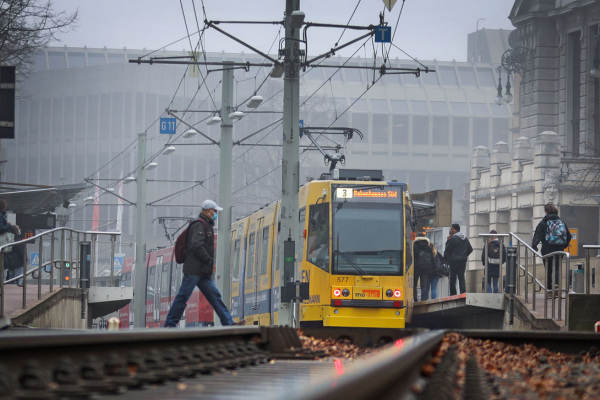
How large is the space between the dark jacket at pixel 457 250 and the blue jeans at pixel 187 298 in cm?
975

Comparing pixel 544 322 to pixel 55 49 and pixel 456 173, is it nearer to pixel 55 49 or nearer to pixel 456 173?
pixel 456 173

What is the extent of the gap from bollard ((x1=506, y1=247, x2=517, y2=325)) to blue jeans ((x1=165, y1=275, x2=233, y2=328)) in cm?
692

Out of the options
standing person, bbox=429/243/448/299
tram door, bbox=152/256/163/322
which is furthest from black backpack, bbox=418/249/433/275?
tram door, bbox=152/256/163/322

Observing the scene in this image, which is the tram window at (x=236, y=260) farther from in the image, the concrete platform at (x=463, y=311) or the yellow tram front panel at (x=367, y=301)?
the yellow tram front panel at (x=367, y=301)

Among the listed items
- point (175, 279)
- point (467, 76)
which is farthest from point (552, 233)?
point (467, 76)

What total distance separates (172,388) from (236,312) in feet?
84.5

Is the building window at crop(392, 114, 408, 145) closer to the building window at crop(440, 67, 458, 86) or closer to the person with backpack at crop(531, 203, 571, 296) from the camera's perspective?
the building window at crop(440, 67, 458, 86)

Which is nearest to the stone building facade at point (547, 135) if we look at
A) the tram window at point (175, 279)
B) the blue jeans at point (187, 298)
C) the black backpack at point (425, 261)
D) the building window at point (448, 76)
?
the tram window at point (175, 279)

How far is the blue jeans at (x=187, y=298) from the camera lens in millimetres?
16953

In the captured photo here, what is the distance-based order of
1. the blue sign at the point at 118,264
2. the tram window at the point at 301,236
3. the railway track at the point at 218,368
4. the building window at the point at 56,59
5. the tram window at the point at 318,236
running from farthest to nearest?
the building window at the point at 56,59 < the blue sign at the point at 118,264 < the tram window at the point at 301,236 < the tram window at the point at 318,236 < the railway track at the point at 218,368

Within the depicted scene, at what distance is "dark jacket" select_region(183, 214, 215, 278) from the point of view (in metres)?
17.1

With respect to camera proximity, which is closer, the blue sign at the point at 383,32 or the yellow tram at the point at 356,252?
the yellow tram at the point at 356,252

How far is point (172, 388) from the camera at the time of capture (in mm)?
5887

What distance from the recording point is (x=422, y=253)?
26.3 metres
